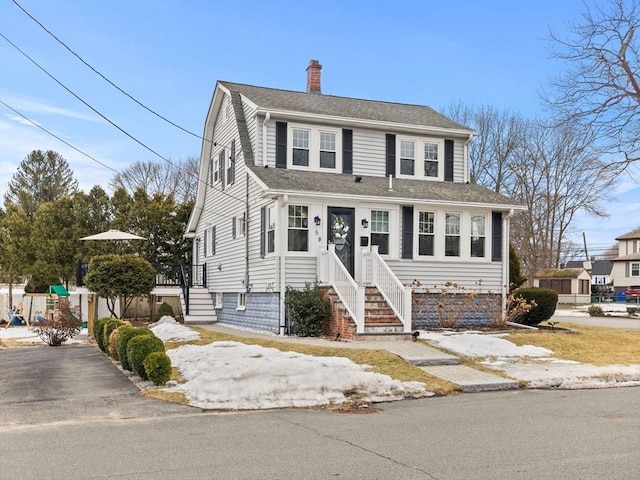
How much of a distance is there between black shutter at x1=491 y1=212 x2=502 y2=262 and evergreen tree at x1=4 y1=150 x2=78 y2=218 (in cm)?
4351

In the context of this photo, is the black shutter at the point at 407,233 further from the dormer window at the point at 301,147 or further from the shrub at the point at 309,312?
the dormer window at the point at 301,147

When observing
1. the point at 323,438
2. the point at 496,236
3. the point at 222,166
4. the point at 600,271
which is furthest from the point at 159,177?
the point at 600,271

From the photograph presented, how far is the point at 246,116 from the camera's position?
794 inches

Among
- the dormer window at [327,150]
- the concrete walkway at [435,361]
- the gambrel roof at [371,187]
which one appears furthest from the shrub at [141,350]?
the dormer window at [327,150]

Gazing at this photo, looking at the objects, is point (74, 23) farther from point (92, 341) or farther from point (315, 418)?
point (315, 418)

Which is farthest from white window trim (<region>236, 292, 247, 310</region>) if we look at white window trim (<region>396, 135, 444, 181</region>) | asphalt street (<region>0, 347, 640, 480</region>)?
asphalt street (<region>0, 347, 640, 480</region>)

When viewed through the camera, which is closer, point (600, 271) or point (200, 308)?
point (200, 308)

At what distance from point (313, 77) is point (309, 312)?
11614mm

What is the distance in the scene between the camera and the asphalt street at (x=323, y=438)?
5527 mm

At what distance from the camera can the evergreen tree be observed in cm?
5262

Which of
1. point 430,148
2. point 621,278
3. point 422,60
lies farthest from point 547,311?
point 621,278

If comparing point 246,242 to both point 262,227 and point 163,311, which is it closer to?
point 262,227

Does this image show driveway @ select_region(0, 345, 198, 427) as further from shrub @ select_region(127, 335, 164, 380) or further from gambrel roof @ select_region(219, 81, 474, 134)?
gambrel roof @ select_region(219, 81, 474, 134)

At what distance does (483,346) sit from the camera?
1362cm
